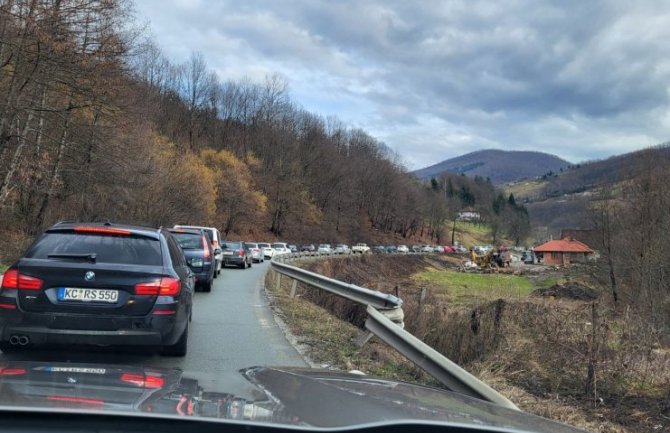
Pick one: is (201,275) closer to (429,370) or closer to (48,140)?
(429,370)

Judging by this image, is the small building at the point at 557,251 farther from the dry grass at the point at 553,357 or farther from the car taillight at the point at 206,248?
the dry grass at the point at 553,357

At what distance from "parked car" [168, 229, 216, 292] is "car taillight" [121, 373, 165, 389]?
12200mm

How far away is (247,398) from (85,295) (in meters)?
3.75

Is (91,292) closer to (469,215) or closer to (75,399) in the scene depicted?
(75,399)

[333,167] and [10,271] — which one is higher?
[333,167]

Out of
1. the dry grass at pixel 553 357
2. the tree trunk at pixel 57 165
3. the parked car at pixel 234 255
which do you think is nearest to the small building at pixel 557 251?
the parked car at pixel 234 255

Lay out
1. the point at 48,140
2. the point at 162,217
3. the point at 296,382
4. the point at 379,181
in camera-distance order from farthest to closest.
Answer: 1. the point at 379,181
2. the point at 162,217
3. the point at 48,140
4. the point at 296,382

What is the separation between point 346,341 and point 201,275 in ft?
25.3

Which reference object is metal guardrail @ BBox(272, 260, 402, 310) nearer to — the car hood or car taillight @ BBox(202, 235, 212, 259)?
car taillight @ BBox(202, 235, 212, 259)

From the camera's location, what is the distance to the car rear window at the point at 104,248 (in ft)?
21.0

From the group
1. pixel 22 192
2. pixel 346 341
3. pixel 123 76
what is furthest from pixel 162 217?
pixel 346 341

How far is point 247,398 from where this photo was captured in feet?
9.99

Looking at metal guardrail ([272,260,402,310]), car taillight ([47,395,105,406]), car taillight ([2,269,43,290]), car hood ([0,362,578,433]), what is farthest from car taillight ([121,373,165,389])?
metal guardrail ([272,260,402,310])

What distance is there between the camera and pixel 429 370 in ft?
19.2
